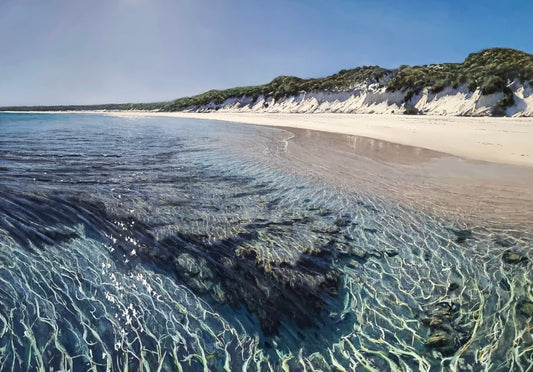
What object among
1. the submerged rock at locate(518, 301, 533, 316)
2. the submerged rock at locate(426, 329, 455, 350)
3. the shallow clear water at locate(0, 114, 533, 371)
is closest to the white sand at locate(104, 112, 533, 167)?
the shallow clear water at locate(0, 114, 533, 371)

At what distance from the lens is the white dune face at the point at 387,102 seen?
76.2ft

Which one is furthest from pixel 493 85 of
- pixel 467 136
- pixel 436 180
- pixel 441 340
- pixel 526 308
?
pixel 441 340

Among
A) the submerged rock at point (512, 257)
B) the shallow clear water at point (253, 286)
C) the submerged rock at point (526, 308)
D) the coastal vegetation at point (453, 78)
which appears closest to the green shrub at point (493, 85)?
the coastal vegetation at point (453, 78)

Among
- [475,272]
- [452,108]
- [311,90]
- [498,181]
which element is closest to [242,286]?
[475,272]

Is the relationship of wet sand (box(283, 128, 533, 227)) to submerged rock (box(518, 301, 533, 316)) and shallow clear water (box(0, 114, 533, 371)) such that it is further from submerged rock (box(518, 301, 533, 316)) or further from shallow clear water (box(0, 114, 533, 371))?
submerged rock (box(518, 301, 533, 316))

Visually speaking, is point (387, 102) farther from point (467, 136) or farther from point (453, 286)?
point (453, 286)

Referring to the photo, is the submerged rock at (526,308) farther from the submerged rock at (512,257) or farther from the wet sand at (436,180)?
the wet sand at (436,180)

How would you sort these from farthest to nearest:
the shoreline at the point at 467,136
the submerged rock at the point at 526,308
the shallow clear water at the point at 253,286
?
the shoreline at the point at 467,136 < the submerged rock at the point at 526,308 < the shallow clear water at the point at 253,286

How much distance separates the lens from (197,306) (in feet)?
11.8

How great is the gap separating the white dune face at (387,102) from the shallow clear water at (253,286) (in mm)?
24156

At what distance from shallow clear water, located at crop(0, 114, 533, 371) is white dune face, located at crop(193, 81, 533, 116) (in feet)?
79.3

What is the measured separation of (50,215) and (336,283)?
5.66m

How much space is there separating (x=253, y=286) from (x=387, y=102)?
3538 centimetres

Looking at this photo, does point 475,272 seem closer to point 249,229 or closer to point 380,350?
point 380,350
